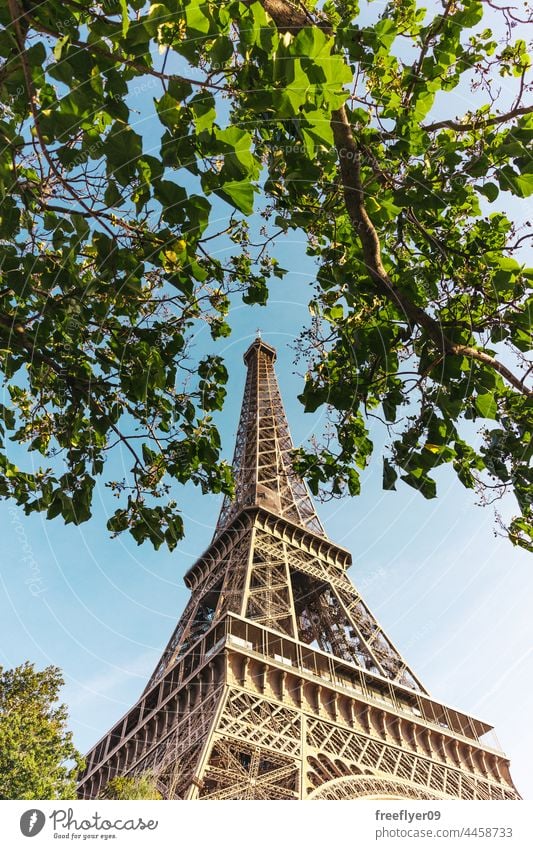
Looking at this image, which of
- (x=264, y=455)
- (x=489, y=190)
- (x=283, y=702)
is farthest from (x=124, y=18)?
(x=264, y=455)

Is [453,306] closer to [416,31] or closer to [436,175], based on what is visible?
[436,175]

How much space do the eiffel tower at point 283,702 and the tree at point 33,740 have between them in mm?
2830

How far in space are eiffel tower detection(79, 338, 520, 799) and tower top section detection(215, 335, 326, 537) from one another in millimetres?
349

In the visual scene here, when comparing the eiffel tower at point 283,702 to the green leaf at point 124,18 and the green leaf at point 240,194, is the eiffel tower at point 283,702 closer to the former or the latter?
the green leaf at point 240,194

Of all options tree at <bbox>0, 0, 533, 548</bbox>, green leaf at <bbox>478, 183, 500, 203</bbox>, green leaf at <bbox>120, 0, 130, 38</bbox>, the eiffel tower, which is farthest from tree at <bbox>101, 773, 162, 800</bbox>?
green leaf at <bbox>120, 0, 130, 38</bbox>

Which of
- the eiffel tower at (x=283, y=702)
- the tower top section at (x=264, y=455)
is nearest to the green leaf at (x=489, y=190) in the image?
the eiffel tower at (x=283, y=702)

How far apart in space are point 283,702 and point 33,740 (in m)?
7.25

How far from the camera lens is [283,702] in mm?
17688

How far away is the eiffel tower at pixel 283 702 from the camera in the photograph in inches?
604

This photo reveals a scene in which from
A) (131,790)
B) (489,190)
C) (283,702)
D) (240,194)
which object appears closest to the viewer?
(240,194)

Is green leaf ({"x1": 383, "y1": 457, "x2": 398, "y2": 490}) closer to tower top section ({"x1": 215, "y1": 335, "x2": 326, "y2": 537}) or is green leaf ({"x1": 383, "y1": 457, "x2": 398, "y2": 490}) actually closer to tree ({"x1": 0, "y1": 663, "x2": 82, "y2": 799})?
tree ({"x1": 0, "y1": 663, "x2": 82, "y2": 799})
